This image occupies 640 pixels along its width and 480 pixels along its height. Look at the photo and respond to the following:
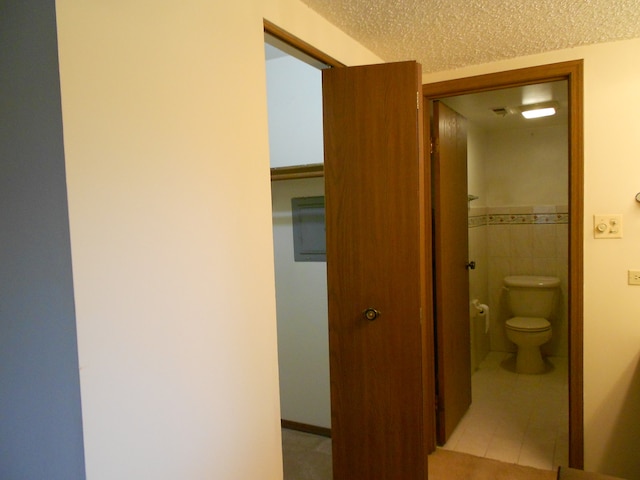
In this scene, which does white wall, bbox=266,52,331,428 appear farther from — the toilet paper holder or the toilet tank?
the toilet tank

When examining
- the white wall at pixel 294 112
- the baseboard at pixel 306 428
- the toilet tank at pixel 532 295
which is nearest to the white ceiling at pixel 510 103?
the white wall at pixel 294 112

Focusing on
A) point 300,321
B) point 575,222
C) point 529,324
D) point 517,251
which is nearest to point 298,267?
point 300,321

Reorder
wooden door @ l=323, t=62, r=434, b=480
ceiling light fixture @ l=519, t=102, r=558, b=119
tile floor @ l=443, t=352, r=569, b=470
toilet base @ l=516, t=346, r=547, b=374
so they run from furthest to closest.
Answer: toilet base @ l=516, t=346, r=547, b=374 < ceiling light fixture @ l=519, t=102, r=558, b=119 < tile floor @ l=443, t=352, r=569, b=470 < wooden door @ l=323, t=62, r=434, b=480

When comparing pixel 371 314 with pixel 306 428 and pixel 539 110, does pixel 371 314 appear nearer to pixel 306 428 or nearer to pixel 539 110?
pixel 306 428

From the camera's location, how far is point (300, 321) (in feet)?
9.26

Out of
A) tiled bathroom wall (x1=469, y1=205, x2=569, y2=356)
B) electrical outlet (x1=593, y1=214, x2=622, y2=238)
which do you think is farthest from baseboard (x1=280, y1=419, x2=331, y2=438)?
electrical outlet (x1=593, y1=214, x2=622, y2=238)

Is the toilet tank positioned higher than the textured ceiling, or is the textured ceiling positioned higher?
the textured ceiling

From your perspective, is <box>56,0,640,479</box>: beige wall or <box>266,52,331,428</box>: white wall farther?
<box>266,52,331,428</box>: white wall

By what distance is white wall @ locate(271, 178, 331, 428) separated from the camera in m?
2.75

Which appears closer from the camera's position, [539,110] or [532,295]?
[539,110]

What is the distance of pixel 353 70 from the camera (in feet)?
6.05

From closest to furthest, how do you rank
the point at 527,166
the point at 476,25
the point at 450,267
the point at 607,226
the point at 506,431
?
the point at 476,25 < the point at 607,226 < the point at 450,267 < the point at 506,431 < the point at 527,166

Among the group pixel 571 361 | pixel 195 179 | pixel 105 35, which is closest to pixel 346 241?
pixel 195 179

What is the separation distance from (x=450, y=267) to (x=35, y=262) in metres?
2.30
